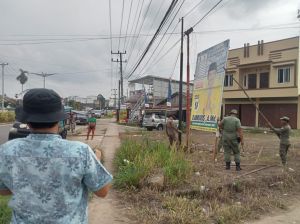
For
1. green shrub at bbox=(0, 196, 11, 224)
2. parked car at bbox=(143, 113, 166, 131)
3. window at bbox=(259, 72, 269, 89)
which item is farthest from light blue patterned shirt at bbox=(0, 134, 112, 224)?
window at bbox=(259, 72, 269, 89)

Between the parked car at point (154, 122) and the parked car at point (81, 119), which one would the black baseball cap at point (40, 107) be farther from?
the parked car at point (81, 119)

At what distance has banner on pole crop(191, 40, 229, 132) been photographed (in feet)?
43.8

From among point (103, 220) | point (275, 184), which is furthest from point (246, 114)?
point (103, 220)

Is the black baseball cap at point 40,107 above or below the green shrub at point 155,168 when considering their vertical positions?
above

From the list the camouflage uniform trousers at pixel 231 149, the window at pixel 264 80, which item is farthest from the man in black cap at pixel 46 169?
the window at pixel 264 80

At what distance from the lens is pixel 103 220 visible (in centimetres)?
690

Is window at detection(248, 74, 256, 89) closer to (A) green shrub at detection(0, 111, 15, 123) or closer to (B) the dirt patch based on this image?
(A) green shrub at detection(0, 111, 15, 123)

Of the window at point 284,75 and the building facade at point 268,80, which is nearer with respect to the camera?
the building facade at point 268,80

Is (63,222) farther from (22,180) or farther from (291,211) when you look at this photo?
(291,211)

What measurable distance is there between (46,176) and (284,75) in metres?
38.2

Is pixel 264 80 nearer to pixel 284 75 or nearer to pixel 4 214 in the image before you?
pixel 284 75

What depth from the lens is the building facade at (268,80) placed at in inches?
1475

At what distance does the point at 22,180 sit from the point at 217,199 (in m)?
6.24

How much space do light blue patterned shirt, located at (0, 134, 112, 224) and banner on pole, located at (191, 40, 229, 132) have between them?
10.8 meters
